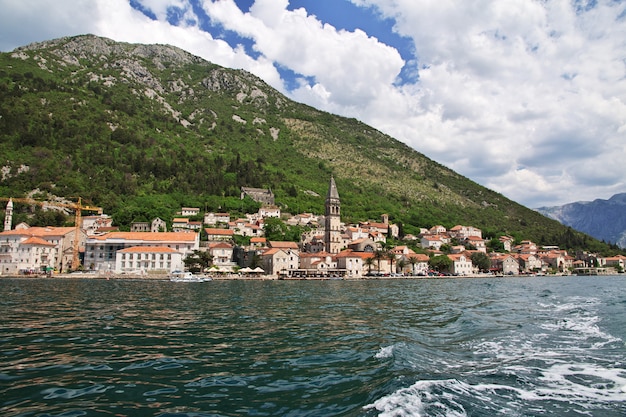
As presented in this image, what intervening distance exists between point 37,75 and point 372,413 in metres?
196

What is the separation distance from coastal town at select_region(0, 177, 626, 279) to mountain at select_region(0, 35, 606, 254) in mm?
10061

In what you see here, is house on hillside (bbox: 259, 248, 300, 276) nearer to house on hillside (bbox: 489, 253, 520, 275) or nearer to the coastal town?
the coastal town

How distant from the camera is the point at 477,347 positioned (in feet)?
46.2

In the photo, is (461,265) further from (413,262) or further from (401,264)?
(401,264)

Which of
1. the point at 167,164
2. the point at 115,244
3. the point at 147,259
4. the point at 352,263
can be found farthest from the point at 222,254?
the point at 167,164

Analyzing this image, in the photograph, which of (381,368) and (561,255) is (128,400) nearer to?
(381,368)

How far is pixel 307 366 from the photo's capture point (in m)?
11.2

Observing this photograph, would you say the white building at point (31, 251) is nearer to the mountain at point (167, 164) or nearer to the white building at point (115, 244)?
the white building at point (115, 244)

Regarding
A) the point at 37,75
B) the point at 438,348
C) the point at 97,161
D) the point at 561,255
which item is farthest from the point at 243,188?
the point at 438,348

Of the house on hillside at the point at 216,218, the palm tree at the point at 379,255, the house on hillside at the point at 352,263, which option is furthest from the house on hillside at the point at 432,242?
the house on hillside at the point at 216,218

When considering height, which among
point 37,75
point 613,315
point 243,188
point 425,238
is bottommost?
point 613,315

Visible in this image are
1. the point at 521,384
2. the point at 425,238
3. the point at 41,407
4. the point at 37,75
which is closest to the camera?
the point at 41,407

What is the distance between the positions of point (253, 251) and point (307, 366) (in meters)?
72.2

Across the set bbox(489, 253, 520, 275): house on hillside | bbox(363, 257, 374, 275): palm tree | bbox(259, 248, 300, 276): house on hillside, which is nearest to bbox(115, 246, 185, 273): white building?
bbox(259, 248, 300, 276): house on hillside
